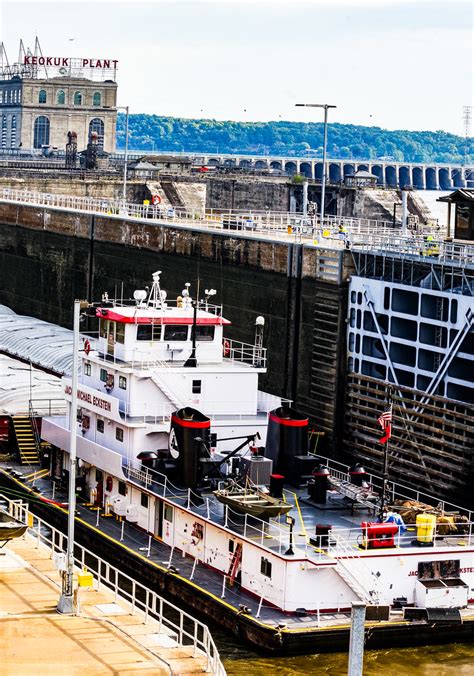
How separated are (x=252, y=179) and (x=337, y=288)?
60.4m

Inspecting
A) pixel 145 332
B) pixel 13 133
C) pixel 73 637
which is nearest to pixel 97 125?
pixel 13 133

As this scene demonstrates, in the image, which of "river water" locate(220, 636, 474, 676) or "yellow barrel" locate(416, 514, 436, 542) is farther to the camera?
"yellow barrel" locate(416, 514, 436, 542)

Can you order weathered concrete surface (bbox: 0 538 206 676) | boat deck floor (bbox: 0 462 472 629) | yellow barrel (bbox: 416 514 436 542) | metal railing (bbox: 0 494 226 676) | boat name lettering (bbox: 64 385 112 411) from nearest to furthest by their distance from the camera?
weathered concrete surface (bbox: 0 538 206 676) < metal railing (bbox: 0 494 226 676) < boat deck floor (bbox: 0 462 472 629) < yellow barrel (bbox: 416 514 436 542) < boat name lettering (bbox: 64 385 112 411)

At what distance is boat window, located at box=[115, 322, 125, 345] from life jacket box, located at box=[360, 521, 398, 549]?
1057 centimetres

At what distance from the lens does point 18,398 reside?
4772cm

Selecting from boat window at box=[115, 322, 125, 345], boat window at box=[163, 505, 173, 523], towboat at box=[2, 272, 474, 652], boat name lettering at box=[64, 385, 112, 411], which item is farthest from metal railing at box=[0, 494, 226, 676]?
boat window at box=[115, 322, 125, 345]

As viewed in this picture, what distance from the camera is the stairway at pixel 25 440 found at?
45531 mm

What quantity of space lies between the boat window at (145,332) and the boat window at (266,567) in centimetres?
1000

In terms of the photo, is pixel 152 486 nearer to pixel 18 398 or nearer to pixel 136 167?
pixel 18 398

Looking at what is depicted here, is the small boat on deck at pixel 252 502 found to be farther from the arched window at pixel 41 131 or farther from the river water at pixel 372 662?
the arched window at pixel 41 131

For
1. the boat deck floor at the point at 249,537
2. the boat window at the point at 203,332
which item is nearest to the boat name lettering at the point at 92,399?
the boat deck floor at the point at 249,537

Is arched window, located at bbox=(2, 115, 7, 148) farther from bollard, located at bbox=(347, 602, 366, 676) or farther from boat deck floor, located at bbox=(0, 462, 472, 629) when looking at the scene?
bollard, located at bbox=(347, 602, 366, 676)

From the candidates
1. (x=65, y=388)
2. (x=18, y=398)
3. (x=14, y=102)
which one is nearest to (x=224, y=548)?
(x=65, y=388)

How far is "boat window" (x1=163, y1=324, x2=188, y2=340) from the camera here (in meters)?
40.8
